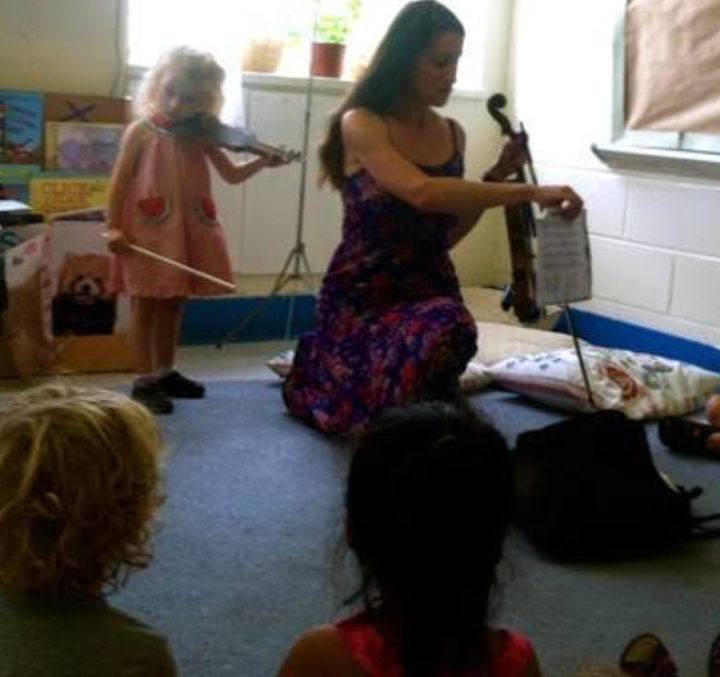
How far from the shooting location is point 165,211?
120 inches

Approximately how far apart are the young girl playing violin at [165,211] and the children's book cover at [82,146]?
1.01 feet

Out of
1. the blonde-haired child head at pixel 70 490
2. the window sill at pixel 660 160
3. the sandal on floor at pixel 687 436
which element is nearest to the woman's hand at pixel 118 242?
the sandal on floor at pixel 687 436

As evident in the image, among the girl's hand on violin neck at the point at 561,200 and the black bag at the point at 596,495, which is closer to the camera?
the black bag at the point at 596,495

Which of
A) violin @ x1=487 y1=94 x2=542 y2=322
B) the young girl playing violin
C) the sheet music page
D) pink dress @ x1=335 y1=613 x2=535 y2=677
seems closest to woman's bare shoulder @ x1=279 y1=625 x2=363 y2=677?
pink dress @ x1=335 y1=613 x2=535 y2=677

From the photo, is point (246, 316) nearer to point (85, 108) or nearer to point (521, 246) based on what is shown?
point (85, 108)

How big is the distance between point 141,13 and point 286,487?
1.88m

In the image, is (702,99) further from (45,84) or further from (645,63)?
(45,84)

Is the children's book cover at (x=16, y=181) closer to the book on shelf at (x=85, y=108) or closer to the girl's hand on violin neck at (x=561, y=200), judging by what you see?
the book on shelf at (x=85, y=108)

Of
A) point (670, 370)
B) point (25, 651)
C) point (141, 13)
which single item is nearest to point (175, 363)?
point (141, 13)

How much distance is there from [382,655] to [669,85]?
2.95 metres

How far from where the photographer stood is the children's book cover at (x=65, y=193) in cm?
332

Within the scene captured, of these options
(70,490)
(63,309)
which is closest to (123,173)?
(63,309)

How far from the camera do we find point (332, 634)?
101 centimetres

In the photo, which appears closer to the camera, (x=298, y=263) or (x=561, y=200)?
(x=561, y=200)
